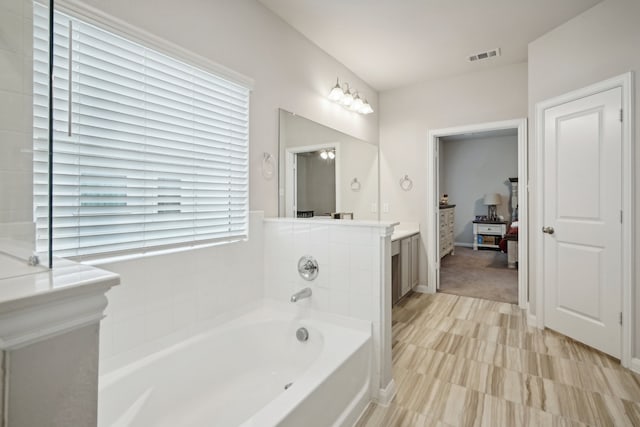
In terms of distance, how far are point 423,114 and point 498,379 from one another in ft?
10.1

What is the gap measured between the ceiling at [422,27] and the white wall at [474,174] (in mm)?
4168

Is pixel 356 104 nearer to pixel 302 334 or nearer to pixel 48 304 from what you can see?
pixel 302 334

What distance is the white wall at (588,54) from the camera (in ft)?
7.34

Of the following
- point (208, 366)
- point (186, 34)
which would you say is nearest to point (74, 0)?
point (186, 34)

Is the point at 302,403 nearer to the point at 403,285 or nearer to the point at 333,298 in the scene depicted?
the point at 333,298

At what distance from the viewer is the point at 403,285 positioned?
3.54 m

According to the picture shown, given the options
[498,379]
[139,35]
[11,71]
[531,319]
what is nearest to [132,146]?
[139,35]

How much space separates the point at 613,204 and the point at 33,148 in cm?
334

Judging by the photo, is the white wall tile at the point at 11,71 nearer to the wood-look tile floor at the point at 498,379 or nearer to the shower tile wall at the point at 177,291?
the shower tile wall at the point at 177,291

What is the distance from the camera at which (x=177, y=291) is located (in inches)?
69.6

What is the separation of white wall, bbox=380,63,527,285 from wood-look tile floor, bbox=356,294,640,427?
1.36 meters

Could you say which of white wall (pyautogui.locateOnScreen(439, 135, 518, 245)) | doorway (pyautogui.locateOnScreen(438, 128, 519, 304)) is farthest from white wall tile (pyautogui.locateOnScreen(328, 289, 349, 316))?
white wall (pyautogui.locateOnScreen(439, 135, 518, 245))

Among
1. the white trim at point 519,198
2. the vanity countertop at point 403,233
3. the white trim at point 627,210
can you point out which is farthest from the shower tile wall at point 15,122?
the white trim at point 519,198

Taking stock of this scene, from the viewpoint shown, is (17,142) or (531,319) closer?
(17,142)
